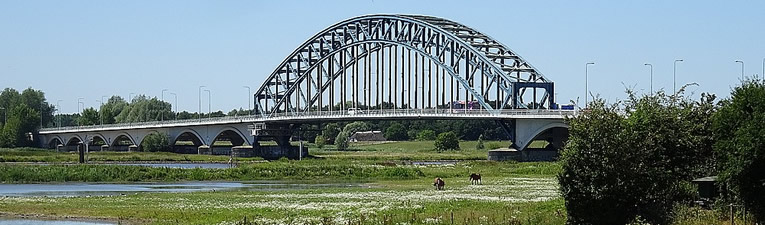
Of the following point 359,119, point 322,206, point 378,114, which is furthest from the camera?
point 359,119

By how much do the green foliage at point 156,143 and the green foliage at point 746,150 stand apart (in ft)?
505

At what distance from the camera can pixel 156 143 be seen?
19025cm

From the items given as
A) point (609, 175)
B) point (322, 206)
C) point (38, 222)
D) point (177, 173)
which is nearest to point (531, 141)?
point (177, 173)

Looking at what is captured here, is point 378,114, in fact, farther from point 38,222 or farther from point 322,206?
point 38,222

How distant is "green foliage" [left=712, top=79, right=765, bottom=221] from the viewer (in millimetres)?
41281

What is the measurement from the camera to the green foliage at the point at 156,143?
190 metres

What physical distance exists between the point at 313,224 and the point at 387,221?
2.73 m

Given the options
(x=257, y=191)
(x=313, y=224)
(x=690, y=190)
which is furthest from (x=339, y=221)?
(x=257, y=191)

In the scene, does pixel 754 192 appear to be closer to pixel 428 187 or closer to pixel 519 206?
pixel 519 206

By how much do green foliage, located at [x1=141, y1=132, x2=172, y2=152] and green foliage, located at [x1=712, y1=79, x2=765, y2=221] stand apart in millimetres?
153792

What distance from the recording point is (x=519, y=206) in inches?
1992

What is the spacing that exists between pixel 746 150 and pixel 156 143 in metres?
157

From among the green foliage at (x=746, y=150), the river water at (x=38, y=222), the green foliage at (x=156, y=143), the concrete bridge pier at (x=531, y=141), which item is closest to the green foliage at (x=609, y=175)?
the green foliage at (x=746, y=150)

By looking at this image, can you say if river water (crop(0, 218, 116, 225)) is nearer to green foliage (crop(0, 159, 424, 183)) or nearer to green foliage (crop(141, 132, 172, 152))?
green foliage (crop(0, 159, 424, 183))
